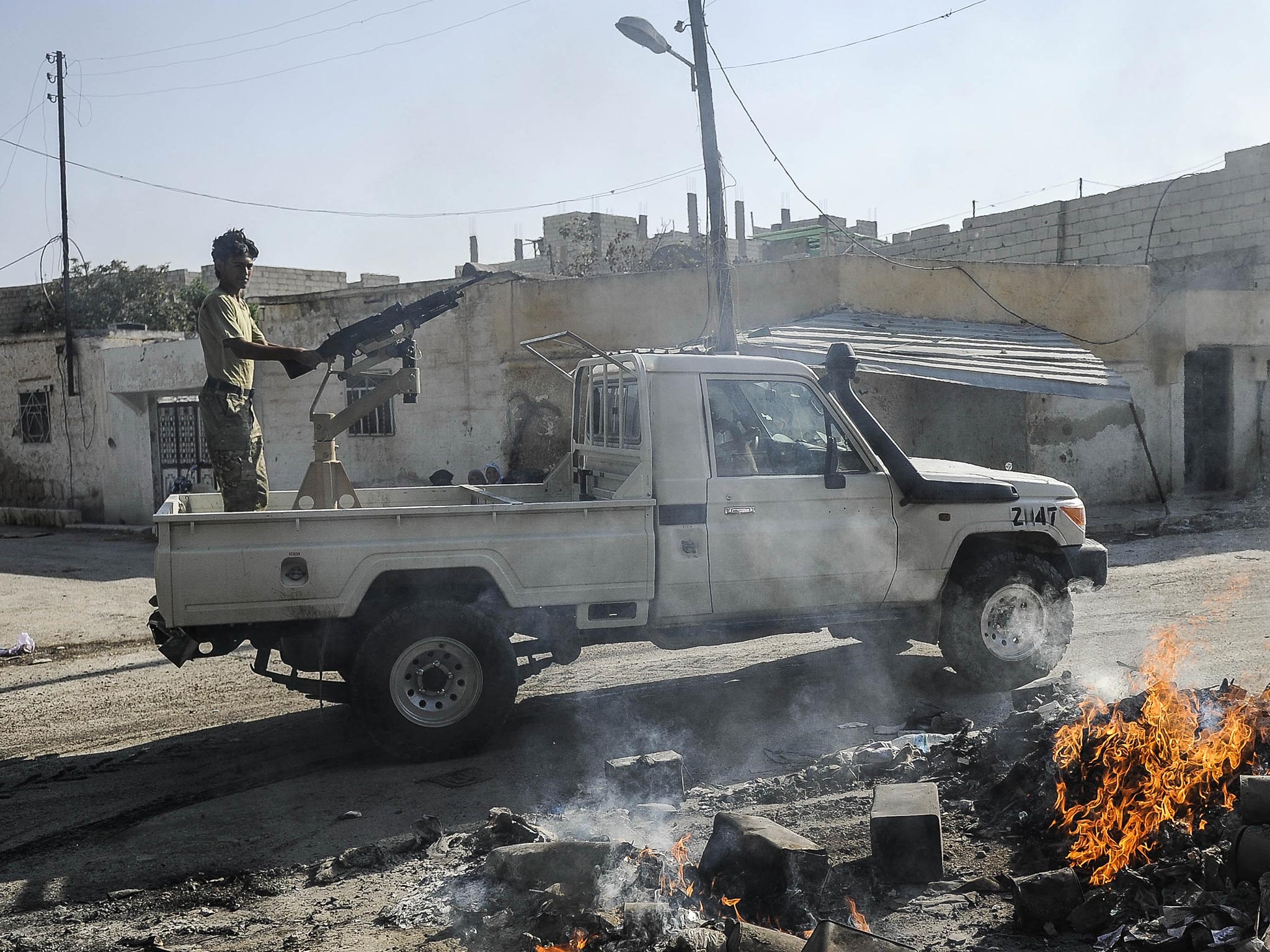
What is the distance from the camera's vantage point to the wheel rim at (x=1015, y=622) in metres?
6.40

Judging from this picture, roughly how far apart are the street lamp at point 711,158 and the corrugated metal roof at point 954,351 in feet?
1.47

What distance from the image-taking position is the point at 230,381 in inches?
233

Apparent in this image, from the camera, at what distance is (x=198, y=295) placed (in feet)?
86.5

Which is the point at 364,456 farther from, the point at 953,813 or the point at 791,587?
the point at 953,813

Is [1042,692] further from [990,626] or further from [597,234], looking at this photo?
[597,234]

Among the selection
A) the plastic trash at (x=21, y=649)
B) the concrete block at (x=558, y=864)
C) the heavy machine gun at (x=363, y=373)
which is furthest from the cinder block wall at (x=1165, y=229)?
the concrete block at (x=558, y=864)

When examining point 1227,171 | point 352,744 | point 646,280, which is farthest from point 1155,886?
point 1227,171

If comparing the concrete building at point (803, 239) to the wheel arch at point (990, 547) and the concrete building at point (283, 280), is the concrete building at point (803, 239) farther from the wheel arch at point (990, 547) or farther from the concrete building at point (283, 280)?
the wheel arch at point (990, 547)

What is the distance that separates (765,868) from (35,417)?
21285 mm

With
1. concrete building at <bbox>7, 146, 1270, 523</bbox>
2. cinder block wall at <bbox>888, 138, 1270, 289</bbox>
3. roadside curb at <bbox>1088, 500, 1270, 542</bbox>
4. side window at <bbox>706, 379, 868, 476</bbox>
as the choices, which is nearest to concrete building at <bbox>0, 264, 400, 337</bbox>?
concrete building at <bbox>7, 146, 1270, 523</bbox>

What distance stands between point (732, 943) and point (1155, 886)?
1.61m

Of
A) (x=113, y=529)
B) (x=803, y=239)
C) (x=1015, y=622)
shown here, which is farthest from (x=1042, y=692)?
(x=803, y=239)

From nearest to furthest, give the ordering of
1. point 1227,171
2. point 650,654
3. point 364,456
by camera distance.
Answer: point 650,654 → point 364,456 → point 1227,171

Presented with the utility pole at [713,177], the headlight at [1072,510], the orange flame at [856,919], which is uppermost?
the utility pole at [713,177]
